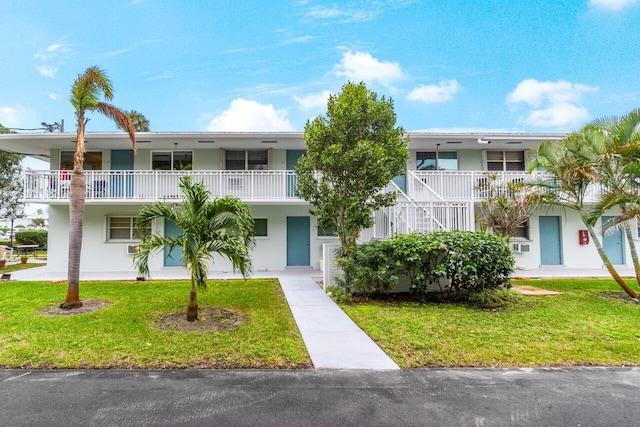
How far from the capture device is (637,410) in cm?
323

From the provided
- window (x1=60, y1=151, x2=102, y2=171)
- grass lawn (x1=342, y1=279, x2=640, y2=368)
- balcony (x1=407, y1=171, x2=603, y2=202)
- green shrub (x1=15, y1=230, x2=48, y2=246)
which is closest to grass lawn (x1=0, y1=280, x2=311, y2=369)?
grass lawn (x1=342, y1=279, x2=640, y2=368)

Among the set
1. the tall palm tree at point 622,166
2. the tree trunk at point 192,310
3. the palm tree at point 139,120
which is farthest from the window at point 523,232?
the palm tree at point 139,120

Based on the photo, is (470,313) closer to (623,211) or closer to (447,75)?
(623,211)

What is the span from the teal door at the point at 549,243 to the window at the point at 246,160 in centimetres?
1163

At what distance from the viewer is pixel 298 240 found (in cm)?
1343

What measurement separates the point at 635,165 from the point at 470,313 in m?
5.05

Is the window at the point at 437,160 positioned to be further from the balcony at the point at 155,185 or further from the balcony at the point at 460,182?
the balcony at the point at 155,185

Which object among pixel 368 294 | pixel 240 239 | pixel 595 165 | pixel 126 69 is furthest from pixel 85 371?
pixel 126 69

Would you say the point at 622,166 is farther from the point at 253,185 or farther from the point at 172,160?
the point at 172,160

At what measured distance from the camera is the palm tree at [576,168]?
26.1 ft

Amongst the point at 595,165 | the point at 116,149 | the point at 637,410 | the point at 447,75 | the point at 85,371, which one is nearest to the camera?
the point at 637,410

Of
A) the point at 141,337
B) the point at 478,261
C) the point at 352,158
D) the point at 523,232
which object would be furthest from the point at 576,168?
the point at 141,337

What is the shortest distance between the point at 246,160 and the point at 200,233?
8364mm

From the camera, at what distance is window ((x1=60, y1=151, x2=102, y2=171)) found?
1345 centimetres
